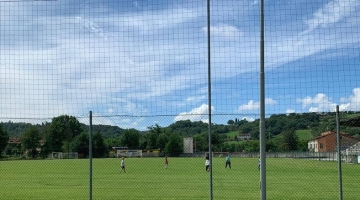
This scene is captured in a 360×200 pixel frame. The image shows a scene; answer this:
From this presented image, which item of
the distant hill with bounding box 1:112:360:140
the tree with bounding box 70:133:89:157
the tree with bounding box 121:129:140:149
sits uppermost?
the distant hill with bounding box 1:112:360:140

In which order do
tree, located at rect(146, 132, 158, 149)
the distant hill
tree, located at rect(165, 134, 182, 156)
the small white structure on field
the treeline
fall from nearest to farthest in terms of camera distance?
the distant hill → the treeline → the small white structure on field → tree, located at rect(165, 134, 182, 156) → tree, located at rect(146, 132, 158, 149)

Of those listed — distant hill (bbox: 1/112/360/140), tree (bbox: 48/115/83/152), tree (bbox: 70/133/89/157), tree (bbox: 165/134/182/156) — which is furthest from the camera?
tree (bbox: 70/133/89/157)

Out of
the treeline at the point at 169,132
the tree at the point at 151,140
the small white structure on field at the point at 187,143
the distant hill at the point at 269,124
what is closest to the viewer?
the distant hill at the point at 269,124

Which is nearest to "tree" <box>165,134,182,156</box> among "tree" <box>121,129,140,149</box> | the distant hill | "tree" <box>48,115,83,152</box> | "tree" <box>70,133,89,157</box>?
"tree" <box>121,129,140,149</box>

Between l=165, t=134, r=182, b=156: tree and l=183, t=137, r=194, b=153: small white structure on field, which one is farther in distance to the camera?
l=165, t=134, r=182, b=156: tree

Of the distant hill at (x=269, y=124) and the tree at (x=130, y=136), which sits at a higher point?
the distant hill at (x=269, y=124)

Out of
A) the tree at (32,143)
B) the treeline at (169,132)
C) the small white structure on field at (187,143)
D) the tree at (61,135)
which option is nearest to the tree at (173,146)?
the treeline at (169,132)

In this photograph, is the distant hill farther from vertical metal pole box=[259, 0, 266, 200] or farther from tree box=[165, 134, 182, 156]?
vertical metal pole box=[259, 0, 266, 200]

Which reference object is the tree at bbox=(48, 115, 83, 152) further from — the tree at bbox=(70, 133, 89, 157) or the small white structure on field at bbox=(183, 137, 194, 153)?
the small white structure on field at bbox=(183, 137, 194, 153)

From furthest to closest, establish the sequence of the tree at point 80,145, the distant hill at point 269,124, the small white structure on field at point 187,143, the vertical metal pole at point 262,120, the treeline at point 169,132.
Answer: the tree at point 80,145 < the small white structure on field at point 187,143 < the treeline at point 169,132 < the distant hill at point 269,124 < the vertical metal pole at point 262,120

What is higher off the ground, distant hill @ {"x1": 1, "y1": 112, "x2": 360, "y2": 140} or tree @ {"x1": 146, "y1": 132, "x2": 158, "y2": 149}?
distant hill @ {"x1": 1, "y1": 112, "x2": 360, "y2": 140}

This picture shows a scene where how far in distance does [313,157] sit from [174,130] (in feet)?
92.6

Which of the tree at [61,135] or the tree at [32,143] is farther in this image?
the tree at [32,143]

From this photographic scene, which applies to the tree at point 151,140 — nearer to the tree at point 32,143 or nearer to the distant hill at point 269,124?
A: the distant hill at point 269,124
